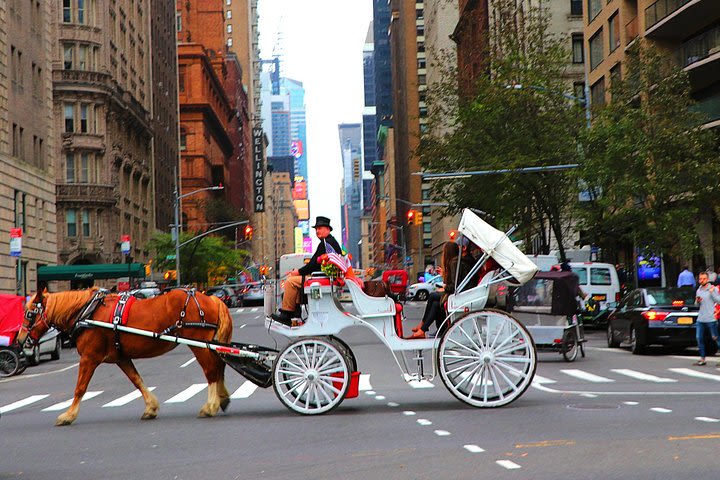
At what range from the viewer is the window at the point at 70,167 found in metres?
A: 72.1

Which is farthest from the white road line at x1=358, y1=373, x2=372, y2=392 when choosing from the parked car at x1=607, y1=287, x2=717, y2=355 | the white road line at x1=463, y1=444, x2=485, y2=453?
the white road line at x1=463, y1=444, x2=485, y2=453

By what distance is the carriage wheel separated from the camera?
27.2 metres

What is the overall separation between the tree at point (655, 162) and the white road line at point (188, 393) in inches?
759

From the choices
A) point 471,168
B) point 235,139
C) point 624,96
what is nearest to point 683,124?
point 624,96

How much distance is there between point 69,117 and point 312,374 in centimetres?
6213

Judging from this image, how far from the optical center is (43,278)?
4991 cm

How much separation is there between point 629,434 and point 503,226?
34434 millimetres

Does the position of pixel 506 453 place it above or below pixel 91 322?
below

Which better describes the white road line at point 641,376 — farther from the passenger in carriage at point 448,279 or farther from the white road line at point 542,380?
the passenger in carriage at point 448,279

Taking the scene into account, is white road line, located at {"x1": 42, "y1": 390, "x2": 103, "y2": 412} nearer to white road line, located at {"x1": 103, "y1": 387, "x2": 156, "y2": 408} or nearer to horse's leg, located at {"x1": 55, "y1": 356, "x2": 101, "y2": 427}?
white road line, located at {"x1": 103, "y1": 387, "x2": 156, "y2": 408}

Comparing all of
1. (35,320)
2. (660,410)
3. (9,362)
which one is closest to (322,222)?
(35,320)

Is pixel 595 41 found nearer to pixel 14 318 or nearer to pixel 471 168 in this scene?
pixel 471 168

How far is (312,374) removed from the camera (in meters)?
13.9

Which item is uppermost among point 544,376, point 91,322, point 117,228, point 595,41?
point 595,41
